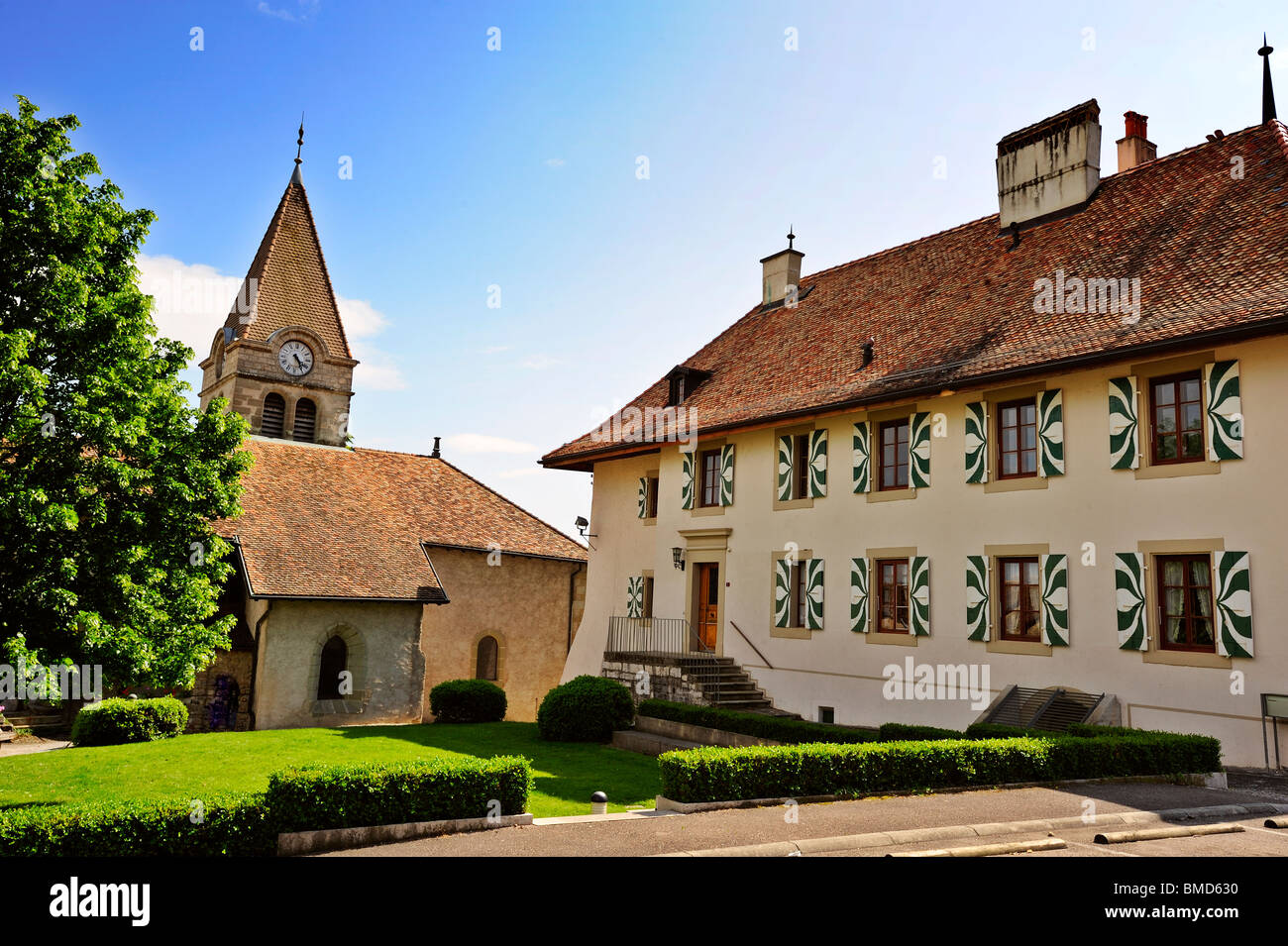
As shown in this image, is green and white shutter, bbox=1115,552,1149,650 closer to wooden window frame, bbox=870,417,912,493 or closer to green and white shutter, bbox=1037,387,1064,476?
green and white shutter, bbox=1037,387,1064,476

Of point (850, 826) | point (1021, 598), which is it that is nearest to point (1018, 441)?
point (1021, 598)

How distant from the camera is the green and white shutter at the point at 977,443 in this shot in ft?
55.3

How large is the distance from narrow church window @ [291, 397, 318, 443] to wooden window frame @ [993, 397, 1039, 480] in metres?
29.8

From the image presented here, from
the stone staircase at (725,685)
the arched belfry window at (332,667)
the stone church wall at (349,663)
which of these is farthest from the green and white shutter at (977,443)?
the arched belfry window at (332,667)

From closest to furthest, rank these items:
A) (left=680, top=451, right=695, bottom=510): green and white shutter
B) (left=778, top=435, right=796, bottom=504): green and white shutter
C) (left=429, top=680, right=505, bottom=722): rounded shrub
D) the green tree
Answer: the green tree < (left=778, top=435, right=796, bottom=504): green and white shutter < (left=429, top=680, right=505, bottom=722): rounded shrub < (left=680, top=451, right=695, bottom=510): green and white shutter

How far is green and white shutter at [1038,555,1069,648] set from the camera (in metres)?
15.3

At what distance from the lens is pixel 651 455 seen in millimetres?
25281

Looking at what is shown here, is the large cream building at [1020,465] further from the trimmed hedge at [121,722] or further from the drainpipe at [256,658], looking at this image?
the trimmed hedge at [121,722]

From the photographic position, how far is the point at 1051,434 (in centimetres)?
1587

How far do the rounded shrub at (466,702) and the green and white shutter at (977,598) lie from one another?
1240 cm

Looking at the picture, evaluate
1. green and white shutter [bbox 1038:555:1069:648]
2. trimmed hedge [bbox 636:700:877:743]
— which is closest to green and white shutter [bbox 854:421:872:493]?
green and white shutter [bbox 1038:555:1069:648]

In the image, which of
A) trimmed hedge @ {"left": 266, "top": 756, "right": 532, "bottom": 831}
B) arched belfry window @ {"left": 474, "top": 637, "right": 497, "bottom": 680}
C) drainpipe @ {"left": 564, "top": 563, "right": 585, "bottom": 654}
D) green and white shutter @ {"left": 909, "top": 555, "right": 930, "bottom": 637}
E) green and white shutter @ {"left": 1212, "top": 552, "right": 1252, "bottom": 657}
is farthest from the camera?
drainpipe @ {"left": 564, "top": 563, "right": 585, "bottom": 654}
